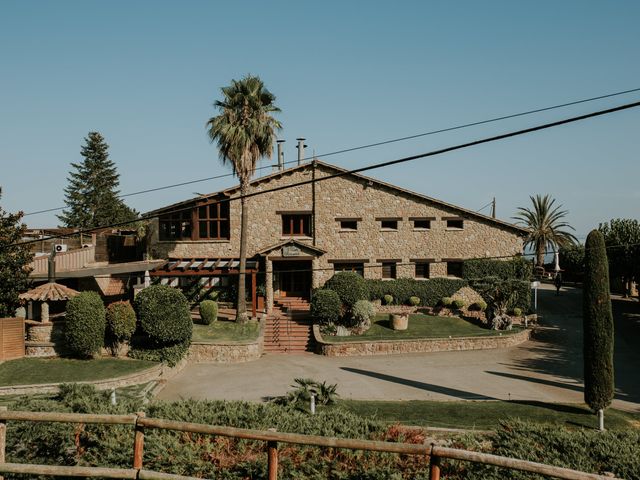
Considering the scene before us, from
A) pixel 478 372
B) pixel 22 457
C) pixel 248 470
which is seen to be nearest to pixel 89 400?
pixel 22 457

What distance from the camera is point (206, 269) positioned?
106 ft

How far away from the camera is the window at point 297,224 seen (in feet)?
118

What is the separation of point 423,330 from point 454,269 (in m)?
7.22

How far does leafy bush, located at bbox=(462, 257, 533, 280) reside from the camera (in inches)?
1390

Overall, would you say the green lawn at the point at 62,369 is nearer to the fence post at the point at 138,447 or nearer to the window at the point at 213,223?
the window at the point at 213,223

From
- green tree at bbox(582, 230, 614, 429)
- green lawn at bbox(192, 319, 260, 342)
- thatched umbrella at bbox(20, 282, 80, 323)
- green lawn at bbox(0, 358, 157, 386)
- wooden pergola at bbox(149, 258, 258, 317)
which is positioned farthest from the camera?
wooden pergola at bbox(149, 258, 258, 317)

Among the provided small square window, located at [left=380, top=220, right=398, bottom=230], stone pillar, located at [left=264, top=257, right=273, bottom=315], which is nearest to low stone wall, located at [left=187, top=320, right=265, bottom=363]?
stone pillar, located at [left=264, top=257, right=273, bottom=315]

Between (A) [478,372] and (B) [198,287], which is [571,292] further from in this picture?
(B) [198,287]

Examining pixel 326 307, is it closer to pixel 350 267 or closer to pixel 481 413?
pixel 350 267

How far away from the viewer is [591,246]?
18531 mm

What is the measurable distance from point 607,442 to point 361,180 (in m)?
28.1

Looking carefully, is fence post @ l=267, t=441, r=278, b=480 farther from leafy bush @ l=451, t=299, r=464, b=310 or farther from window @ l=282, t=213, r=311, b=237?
leafy bush @ l=451, t=299, r=464, b=310

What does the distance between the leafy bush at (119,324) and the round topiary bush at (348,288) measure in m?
11.8

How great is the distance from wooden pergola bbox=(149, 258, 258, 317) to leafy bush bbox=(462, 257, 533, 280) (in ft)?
46.1
